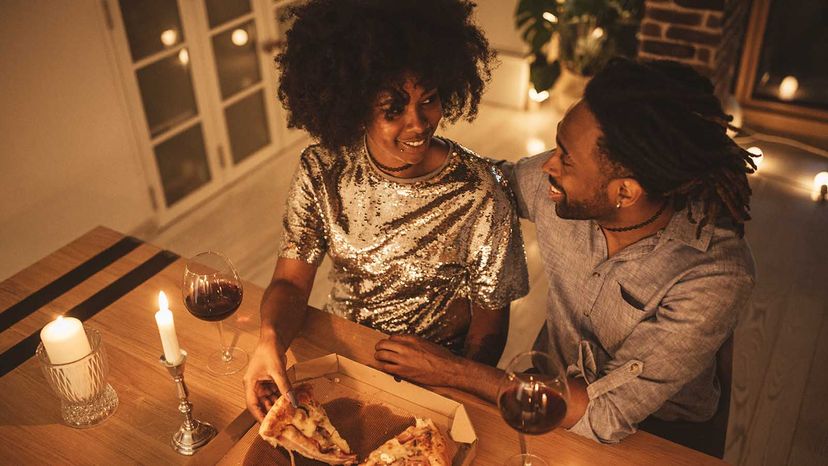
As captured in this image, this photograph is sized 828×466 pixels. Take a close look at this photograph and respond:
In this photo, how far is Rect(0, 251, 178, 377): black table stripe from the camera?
57.0 inches

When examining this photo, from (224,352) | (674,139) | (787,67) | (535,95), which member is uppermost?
(674,139)

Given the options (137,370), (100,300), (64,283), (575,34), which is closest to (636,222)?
(137,370)

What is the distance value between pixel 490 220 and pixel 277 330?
521 millimetres

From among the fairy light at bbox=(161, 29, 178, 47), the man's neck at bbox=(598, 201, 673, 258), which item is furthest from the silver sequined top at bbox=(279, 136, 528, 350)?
the fairy light at bbox=(161, 29, 178, 47)

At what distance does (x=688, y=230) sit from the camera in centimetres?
142

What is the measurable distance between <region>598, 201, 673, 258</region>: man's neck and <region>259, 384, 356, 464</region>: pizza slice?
0.71m

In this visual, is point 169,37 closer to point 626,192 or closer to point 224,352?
point 224,352

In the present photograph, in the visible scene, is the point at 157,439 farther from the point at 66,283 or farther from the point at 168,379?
the point at 66,283

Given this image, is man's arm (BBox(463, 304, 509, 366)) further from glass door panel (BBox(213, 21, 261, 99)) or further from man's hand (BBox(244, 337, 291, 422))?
glass door panel (BBox(213, 21, 261, 99))

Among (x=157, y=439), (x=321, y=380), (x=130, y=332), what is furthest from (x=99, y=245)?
(x=321, y=380)

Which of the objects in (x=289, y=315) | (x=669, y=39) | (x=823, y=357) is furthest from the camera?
(x=669, y=39)

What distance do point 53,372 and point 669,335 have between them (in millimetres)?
1122

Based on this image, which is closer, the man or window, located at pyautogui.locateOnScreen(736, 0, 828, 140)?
the man

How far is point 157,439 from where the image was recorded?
1286 millimetres
